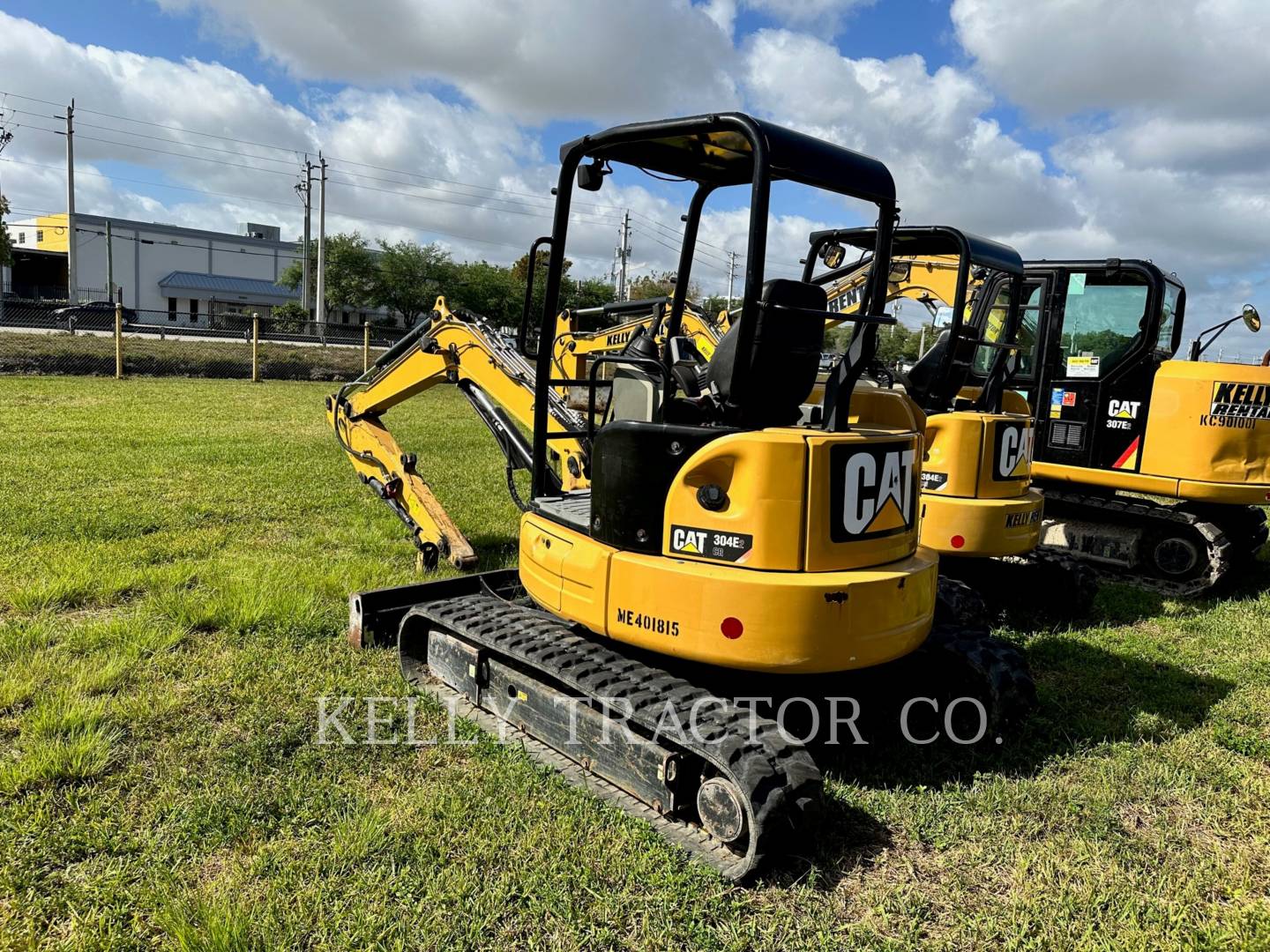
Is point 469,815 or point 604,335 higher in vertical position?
point 604,335

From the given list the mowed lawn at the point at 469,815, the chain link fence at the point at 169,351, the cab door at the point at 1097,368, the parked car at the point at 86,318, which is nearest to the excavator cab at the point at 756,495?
the mowed lawn at the point at 469,815

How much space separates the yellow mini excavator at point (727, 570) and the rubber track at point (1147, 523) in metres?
4.51

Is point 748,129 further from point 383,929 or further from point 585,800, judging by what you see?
point 383,929

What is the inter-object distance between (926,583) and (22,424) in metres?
13.3

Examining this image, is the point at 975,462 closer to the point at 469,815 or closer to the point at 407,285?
the point at 469,815

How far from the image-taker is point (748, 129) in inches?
138

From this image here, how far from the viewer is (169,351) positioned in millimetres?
23625

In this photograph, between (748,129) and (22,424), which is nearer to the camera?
(748,129)

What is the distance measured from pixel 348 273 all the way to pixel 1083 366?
60.0 metres

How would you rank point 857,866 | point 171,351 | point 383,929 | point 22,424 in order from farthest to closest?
point 171,351
point 22,424
point 857,866
point 383,929

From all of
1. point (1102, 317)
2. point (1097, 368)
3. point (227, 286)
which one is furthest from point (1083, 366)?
point (227, 286)

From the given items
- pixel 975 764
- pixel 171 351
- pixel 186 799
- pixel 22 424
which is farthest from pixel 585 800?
pixel 171 351

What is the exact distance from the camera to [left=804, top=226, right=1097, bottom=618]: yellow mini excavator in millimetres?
6273

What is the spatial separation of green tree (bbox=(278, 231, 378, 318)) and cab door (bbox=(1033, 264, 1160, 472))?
59.4 metres
